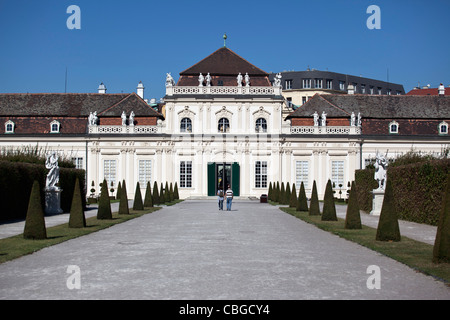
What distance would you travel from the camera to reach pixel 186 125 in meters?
47.7

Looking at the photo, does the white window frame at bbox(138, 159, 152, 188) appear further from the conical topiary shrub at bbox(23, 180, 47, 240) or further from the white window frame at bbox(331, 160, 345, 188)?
the conical topiary shrub at bbox(23, 180, 47, 240)

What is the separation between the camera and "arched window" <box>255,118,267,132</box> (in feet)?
156

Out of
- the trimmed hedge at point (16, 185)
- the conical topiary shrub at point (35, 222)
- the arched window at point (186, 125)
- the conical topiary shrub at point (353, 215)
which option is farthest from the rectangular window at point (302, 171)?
the conical topiary shrub at point (35, 222)

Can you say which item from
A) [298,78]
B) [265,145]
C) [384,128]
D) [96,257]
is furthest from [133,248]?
[298,78]

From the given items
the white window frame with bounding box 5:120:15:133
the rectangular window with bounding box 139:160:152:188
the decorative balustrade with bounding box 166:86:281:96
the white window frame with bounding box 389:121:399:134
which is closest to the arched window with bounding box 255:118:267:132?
the decorative balustrade with bounding box 166:86:281:96

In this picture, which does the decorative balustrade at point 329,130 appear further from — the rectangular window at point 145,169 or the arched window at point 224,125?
the rectangular window at point 145,169

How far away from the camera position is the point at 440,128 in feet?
156

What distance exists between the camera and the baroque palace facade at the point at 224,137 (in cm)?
4712

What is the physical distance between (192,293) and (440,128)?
1727 inches

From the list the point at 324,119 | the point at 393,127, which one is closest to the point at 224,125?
the point at 324,119

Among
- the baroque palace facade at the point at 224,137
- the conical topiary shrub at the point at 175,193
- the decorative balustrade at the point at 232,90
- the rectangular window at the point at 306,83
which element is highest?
the rectangular window at the point at 306,83

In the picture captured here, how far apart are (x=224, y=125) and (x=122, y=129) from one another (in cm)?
832

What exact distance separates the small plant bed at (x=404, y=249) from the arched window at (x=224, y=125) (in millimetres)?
29332

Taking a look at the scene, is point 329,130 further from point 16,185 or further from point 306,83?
point 306,83
